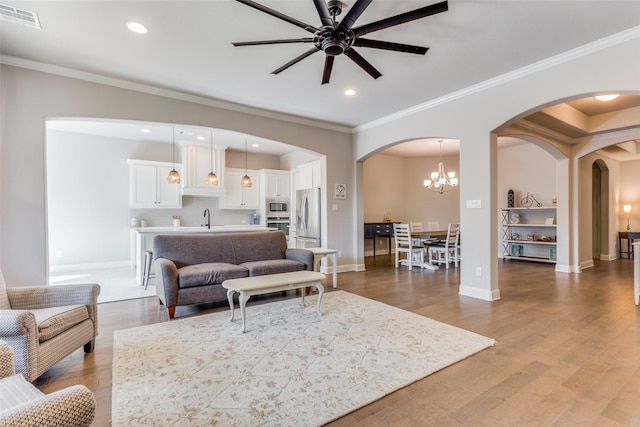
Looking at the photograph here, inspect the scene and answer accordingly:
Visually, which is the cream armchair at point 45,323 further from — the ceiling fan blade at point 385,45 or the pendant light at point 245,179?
the pendant light at point 245,179

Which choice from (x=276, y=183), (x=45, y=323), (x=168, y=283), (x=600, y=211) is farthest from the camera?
(x=276, y=183)

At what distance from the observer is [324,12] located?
2109 mm

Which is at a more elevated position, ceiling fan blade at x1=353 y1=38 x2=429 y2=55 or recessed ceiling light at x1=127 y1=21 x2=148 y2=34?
recessed ceiling light at x1=127 y1=21 x2=148 y2=34

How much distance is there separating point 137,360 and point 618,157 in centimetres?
1105

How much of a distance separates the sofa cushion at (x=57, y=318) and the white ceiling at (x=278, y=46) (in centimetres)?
250

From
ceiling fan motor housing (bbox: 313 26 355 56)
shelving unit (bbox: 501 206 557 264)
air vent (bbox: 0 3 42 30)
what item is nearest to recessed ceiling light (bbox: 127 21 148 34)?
air vent (bbox: 0 3 42 30)

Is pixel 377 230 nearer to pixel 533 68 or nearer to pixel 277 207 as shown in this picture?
pixel 277 207

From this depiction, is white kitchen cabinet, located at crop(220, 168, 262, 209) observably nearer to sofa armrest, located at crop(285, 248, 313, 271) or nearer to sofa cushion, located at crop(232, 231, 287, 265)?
sofa cushion, located at crop(232, 231, 287, 265)

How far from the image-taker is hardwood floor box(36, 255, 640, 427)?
176 cm

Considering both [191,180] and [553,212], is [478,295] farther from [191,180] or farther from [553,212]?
[191,180]

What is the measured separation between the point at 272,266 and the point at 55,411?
3.27 meters

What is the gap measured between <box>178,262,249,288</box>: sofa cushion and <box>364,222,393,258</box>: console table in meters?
4.73

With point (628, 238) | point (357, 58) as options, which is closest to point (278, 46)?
point (357, 58)

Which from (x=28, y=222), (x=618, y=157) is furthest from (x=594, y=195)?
(x=28, y=222)
